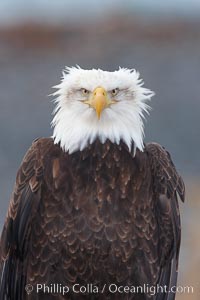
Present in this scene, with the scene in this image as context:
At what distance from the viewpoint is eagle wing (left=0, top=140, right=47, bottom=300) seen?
6.49 metres

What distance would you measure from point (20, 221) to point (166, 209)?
2.52ft

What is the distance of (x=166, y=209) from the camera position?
6.62 metres

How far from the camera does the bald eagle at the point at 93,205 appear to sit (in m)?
6.45

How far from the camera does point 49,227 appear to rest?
6.47m

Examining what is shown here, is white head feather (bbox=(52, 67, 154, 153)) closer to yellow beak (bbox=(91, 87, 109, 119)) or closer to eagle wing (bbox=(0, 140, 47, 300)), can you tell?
yellow beak (bbox=(91, 87, 109, 119))

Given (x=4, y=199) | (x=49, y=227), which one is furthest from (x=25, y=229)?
(x=4, y=199)

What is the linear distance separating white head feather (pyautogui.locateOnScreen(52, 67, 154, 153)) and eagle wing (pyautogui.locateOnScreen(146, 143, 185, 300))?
0.41 ft

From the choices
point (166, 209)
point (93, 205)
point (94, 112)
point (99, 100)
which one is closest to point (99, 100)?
point (99, 100)

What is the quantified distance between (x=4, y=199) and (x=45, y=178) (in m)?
3.80

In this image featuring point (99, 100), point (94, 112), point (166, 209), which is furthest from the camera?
point (166, 209)

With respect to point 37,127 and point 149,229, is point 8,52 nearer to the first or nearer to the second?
point 37,127

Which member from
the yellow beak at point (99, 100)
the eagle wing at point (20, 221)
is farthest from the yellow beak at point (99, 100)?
the eagle wing at point (20, 221)

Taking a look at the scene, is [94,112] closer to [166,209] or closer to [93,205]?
[93,205]

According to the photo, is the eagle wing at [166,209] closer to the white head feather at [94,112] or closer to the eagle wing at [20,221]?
the white head feather at [94,112]
